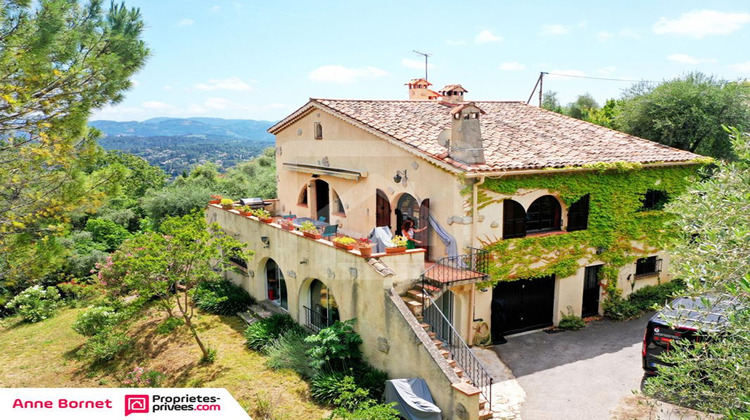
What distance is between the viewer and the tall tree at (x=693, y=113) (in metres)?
23.2

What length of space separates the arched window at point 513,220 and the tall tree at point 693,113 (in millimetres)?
13098

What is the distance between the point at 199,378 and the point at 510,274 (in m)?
9.93

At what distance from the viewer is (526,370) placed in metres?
13.5

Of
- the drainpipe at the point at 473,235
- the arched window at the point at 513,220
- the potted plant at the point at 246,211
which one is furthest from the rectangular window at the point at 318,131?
the arched window at the point at 513,220

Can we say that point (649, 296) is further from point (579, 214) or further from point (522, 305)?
point (522, 305)

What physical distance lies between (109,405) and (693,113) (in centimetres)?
2555

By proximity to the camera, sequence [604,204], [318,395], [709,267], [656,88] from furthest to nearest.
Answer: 1. [656,88]
2. [604,204]
3. [318,395]
4. [709,267]

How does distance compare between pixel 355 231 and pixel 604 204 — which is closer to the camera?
pixel 604 204

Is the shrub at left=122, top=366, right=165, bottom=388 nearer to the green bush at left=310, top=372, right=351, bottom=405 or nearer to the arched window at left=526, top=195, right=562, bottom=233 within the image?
the green bush at left=310, top=372, right=351, bottom=405

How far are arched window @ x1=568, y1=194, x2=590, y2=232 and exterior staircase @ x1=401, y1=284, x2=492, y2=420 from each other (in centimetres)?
570

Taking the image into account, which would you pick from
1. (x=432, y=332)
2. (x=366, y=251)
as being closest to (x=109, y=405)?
(x=366, y=251)

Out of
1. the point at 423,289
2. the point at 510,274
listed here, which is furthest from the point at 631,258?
the point at 423,289

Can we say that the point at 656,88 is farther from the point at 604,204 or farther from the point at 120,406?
the point at 120,406

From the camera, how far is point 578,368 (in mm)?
13602
